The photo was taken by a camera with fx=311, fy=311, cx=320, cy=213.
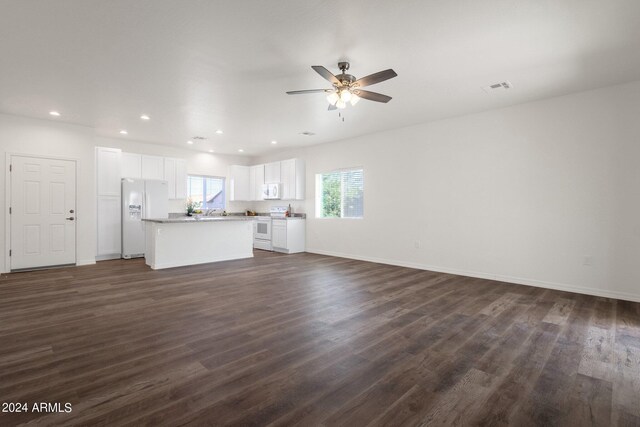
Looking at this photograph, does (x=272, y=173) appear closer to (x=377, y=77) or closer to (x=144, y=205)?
(x=144, y=205)

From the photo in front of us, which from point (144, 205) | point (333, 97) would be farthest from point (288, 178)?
point (333, 97)

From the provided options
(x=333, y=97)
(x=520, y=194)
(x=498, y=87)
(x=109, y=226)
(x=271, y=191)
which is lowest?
(x=109, y=226)

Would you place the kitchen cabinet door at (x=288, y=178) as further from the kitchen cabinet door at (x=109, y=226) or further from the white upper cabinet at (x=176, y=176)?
the kitchen cabinet door at (x=109, y=226)

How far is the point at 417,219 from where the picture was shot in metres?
5.89

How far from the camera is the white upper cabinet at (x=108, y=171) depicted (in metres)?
6.53

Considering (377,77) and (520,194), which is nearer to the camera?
(377,77)

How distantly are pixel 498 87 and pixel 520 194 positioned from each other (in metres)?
1.66

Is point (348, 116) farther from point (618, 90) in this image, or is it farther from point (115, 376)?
point (115, 376)

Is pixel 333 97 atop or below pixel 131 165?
atop

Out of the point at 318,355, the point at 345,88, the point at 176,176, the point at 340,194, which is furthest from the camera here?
the point at 176,176

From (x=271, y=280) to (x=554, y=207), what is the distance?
4.24 meters

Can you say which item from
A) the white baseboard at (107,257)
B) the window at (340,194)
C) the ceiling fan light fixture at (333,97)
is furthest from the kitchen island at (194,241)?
the ceiling fan light fixture at (333,97)

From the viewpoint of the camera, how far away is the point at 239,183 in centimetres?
905

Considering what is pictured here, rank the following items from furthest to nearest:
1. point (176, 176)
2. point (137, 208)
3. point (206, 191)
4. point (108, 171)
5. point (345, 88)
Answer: point (206, 191), point (176, 176), point (137, 208), point (108, 171), point (345, 88)
